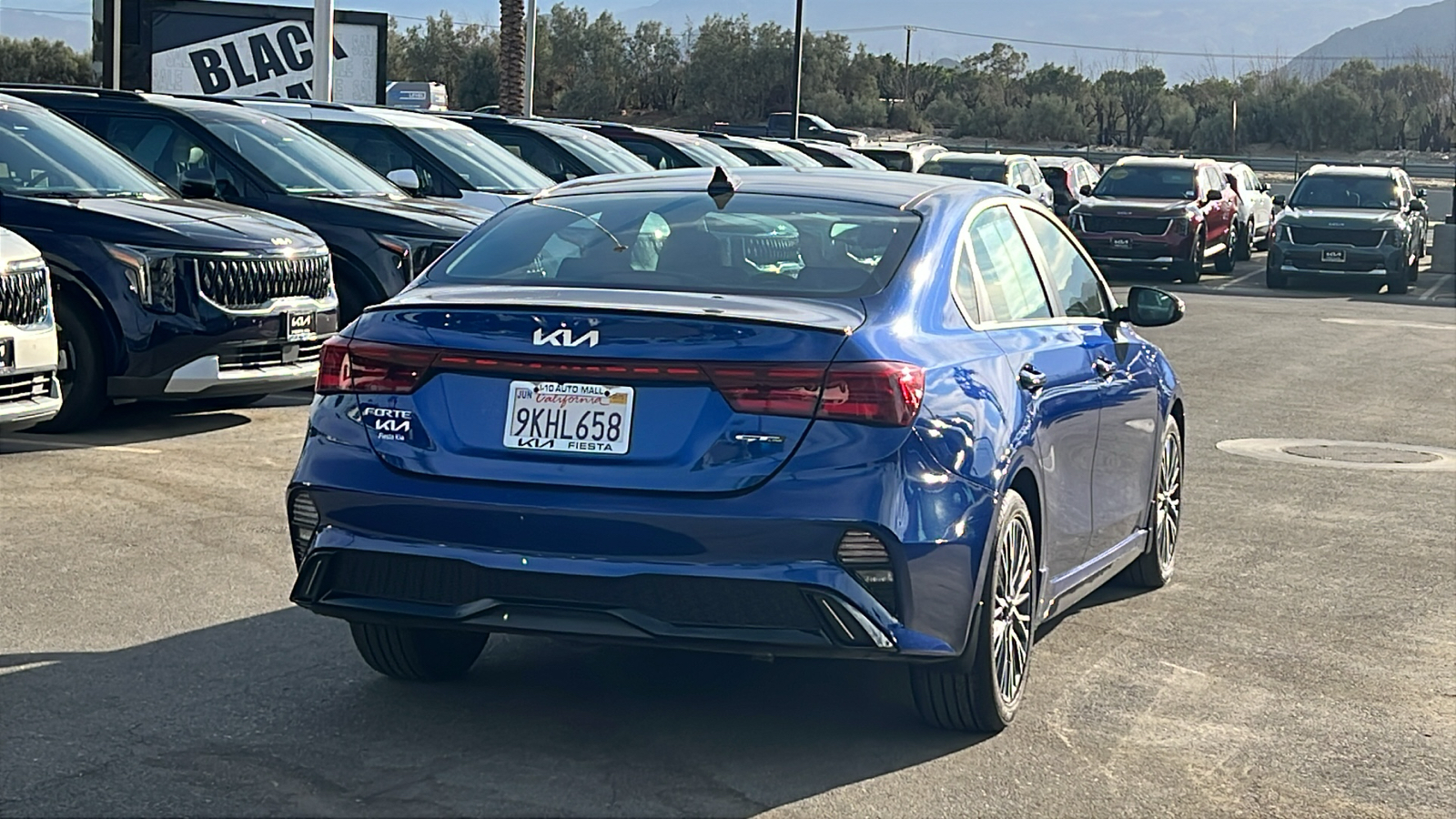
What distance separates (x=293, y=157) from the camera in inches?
553

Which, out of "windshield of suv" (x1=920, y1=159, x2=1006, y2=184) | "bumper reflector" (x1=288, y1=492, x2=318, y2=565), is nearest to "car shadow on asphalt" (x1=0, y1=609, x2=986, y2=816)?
"bumper reflector" (x1=288, y1=492, x2=318, y2=565)

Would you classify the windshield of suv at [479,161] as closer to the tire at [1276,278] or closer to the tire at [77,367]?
the tire at [77,367]

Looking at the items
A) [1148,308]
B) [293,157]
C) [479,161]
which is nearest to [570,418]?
[1148,308]

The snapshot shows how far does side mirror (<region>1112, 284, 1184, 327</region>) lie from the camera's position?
7.53 meters

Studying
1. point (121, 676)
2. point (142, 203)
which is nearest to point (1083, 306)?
point (121, 676)

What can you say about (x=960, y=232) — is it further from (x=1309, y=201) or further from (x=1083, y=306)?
(x=1309, y=201)

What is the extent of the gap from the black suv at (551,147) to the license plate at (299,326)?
7401 mm

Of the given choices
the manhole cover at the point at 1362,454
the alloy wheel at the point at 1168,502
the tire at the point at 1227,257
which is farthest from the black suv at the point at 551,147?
the tire at the point at 1227,257

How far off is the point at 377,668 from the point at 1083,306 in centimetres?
279

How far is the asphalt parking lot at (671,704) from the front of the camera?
5133 mm

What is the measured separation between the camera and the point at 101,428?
1126 centimetres

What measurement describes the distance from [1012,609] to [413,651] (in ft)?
5.72

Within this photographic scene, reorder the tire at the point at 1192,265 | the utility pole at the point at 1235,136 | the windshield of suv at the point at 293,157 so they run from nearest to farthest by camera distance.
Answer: the windshield of suv at the point at 293,157
the tire at the point at 1192,265
the utility pole at the point at 1235,136

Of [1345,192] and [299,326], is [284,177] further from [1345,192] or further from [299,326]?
[1345,192]
